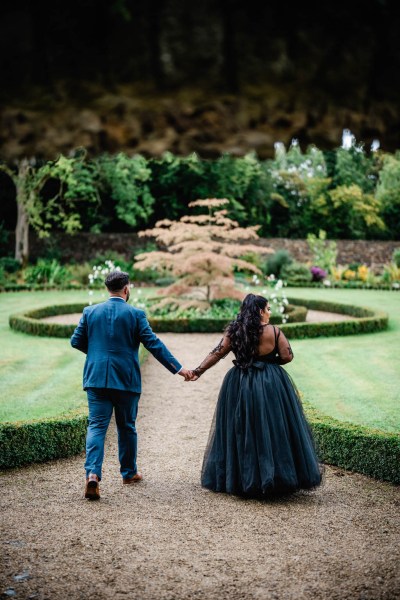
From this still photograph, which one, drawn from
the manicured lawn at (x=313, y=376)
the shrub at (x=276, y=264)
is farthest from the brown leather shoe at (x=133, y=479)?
the shrub at (x=276, y=264)

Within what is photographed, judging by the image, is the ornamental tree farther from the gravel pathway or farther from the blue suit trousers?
the blue suit trousers

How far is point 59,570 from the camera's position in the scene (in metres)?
3.62

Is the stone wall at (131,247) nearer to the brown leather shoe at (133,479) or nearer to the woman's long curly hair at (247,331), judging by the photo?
the brown leather shoe at (133,479)

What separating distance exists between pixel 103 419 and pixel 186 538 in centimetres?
107

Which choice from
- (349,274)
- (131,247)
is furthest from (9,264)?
(349,274)

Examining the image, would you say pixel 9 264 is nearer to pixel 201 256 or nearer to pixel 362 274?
pixel 362 274

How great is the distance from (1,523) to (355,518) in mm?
2384

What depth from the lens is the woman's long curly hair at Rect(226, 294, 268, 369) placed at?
4746 millimetres

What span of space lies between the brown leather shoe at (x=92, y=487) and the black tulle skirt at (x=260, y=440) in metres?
0.80

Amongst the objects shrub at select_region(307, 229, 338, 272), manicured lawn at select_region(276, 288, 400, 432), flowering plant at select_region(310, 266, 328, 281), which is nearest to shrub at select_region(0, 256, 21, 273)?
flowering plant at select_region(310, 266, 328, 281)

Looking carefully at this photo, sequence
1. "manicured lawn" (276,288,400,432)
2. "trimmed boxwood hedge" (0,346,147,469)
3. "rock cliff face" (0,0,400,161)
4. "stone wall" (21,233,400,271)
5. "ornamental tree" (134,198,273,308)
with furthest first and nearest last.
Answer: "stone wall" (21,233,400,271) < "ornamental tree" (134,198,273,308) < "manicured lawn" (276,288,400,432) < "trimmed boxwood hedge" (0,346,147,469) < "rock cliff face" (0,0,400,161)

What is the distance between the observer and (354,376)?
9.11 metres

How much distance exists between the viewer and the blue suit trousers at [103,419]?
4.64 metres

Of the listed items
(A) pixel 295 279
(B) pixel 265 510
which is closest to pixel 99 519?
(B) pixel 265 510
